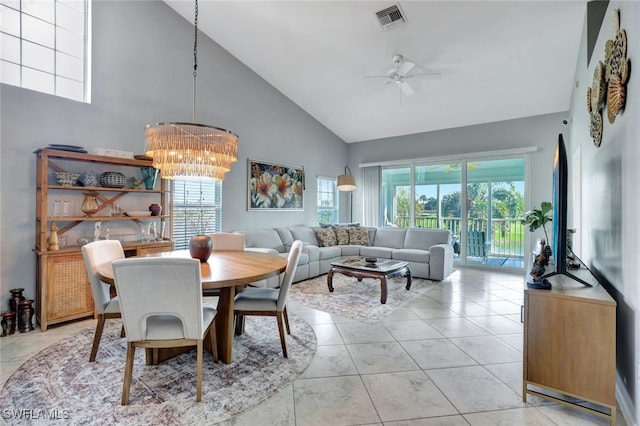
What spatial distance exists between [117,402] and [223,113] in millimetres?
4166

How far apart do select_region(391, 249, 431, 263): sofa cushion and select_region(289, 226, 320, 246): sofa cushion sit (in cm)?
152

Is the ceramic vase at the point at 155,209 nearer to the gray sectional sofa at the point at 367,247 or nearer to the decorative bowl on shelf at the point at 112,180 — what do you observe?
the decorative bowl on shelf at the point at 112,180

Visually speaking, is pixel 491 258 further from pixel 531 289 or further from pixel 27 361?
pixel 27 361

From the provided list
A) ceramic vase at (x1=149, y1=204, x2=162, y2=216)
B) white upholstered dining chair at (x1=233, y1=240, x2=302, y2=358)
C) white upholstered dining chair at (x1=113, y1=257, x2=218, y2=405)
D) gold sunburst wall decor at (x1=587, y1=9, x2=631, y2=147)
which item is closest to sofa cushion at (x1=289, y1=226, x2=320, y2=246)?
ceramic vase at (x1=149, y1=204, x2=162, y2=216)

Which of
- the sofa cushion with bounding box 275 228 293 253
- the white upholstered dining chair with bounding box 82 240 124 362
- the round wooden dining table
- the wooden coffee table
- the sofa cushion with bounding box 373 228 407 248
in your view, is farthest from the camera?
the sofa cushion with bounding box 373 228 407 248

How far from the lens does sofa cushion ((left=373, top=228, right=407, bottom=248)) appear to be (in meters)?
6.05

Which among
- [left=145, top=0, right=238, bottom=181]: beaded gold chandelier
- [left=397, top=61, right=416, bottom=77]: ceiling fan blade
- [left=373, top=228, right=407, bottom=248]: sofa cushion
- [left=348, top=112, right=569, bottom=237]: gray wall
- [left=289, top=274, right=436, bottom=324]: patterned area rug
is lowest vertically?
[left=289, top=274, right=436, bottom=324]: patterned area rug

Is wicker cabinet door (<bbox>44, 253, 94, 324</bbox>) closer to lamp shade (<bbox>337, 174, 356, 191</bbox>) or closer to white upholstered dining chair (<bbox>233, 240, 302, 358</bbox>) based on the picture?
white upholstered dining chair (<bbox>233, 240, 302, 358</bbox>)

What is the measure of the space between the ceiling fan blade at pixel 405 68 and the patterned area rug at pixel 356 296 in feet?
10.2

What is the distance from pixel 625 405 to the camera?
179 cm

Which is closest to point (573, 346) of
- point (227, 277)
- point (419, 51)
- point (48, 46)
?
point (227, 277)

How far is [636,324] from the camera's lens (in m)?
1.60

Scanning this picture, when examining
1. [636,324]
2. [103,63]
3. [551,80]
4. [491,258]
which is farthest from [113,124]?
[491,258]

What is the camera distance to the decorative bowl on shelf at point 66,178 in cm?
319
